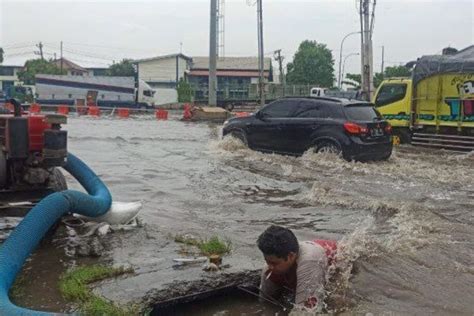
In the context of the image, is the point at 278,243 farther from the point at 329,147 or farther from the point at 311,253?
the point at 329,147


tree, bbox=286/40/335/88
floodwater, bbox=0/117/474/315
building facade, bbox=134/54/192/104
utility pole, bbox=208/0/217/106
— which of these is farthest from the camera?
building facade, bbox=134/54/192/104

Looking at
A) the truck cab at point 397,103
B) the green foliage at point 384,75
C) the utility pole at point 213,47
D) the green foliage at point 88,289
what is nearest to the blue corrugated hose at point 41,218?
the green foliage at point 88,289

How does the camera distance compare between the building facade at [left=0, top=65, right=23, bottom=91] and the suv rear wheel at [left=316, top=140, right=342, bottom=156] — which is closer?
the suv rear wheel at [left=316, top=140, right=342, bottom=156]

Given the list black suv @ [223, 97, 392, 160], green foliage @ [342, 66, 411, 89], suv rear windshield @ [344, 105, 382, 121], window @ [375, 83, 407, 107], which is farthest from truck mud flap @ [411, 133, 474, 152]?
green foliage @ [342, 66, 411, 89]

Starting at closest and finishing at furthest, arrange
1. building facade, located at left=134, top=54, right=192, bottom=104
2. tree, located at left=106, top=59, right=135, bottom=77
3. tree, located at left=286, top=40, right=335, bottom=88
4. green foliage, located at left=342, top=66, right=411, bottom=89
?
green foliage, located at left=342, top=66, right=411, bottom=89 → tree, located at left=286, top=40, right=335, bottom=88 → building facade, located at left=134, top=54, right=192, bottom=104 → tree, located at left=106, top=59, right=135, bottom=77

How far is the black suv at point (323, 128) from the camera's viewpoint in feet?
39.5

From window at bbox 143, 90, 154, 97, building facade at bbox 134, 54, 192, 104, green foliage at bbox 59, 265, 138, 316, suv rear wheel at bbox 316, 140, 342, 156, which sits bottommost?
green foliage at bbox 59, 265, 138, 316

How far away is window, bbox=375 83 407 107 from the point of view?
17016 millimetres

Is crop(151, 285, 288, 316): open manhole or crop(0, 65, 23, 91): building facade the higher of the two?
crop(0, 65, 23, 91): building facade

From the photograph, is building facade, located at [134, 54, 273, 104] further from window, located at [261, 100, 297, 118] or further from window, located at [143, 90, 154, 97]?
window, located at [261, 100, 297, 118]

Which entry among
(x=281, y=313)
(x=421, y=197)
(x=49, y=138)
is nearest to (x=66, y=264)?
(x=49, y=138)

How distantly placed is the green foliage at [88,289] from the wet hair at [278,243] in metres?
1.02

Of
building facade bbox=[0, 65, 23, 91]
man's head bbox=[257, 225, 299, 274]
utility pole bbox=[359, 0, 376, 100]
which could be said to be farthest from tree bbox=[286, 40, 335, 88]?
man's head bbox=[257, 225, 299, 274]

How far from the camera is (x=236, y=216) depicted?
7699mm
